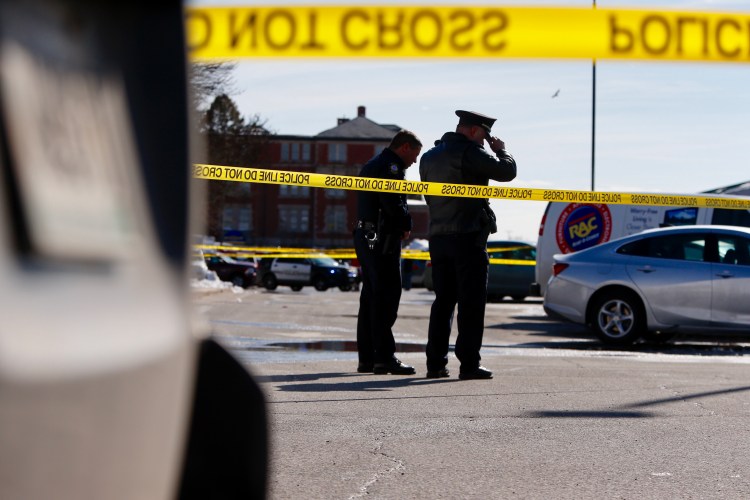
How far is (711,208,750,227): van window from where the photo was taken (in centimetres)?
1750

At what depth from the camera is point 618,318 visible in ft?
42.3

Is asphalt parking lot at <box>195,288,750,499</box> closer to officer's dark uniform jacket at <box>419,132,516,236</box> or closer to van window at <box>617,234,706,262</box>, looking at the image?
officer's dark uniform jacket at <box>419,132,516,236</box>

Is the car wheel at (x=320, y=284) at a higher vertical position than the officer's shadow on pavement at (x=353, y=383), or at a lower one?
lower

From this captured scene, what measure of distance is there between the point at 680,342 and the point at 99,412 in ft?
44.3

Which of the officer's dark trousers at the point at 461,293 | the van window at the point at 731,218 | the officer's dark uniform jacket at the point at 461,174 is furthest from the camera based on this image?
the van window at the point at 731,218

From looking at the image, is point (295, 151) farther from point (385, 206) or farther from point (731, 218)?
point (385, 206)

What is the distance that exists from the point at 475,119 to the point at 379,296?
1406 mm

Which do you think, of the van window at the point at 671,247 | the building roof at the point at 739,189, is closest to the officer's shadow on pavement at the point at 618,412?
the van window at the point at 671,247

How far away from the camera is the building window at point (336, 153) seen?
10181 centimetres

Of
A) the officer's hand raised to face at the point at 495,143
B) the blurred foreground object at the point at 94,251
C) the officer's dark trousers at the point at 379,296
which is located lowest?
the officer's dark trousers at the point at 379,296

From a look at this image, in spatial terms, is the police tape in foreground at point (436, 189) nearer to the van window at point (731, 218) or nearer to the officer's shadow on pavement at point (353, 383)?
the officer's shadow on pavement at point (353, 383)

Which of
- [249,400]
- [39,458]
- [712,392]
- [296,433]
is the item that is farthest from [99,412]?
[712,392]

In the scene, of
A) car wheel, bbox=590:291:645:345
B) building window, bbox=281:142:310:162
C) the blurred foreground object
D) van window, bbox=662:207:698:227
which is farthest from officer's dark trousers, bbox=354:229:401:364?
building window, bbox=281:142:310:162

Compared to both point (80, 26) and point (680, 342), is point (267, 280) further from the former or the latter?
point (80, 26)
